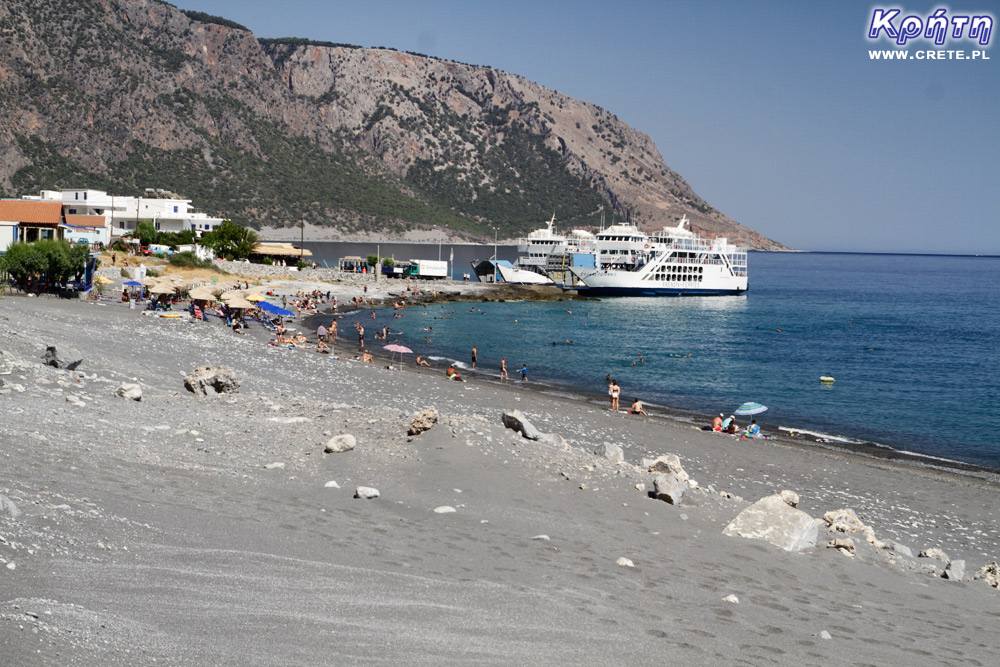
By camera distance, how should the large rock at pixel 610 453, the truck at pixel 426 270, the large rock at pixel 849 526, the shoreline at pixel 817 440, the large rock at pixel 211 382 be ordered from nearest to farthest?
the large rock at pixel 849 526
the large rock at pixel 610 453
the large rock at pixel 211 382
the shoreline at pixel 817 440
the truck at pixel 426 270

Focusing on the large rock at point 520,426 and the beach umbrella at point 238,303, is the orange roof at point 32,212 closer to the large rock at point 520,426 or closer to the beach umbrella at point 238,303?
the beach umbrella at point 238,303

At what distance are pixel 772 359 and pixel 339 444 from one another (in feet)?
123

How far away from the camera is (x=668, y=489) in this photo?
1330 centimetres

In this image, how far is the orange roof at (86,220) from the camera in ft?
232

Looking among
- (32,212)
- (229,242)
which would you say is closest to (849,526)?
(32,212)

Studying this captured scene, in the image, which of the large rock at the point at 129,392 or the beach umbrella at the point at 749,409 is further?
the beach umbrella at the point at 749,409

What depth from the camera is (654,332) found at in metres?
60.0

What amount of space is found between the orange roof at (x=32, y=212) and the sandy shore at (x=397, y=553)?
3581 centimetres

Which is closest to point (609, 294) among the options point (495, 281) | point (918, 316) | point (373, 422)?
point (495, 281)

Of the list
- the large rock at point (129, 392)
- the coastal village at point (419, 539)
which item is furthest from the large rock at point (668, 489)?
the large rock at point (129, 392)

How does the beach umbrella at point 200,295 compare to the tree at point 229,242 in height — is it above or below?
below

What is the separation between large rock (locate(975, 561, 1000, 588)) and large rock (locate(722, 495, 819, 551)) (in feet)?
7.79

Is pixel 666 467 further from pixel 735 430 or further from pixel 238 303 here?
pixel 238 303

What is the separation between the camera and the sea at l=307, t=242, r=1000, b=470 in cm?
2950
